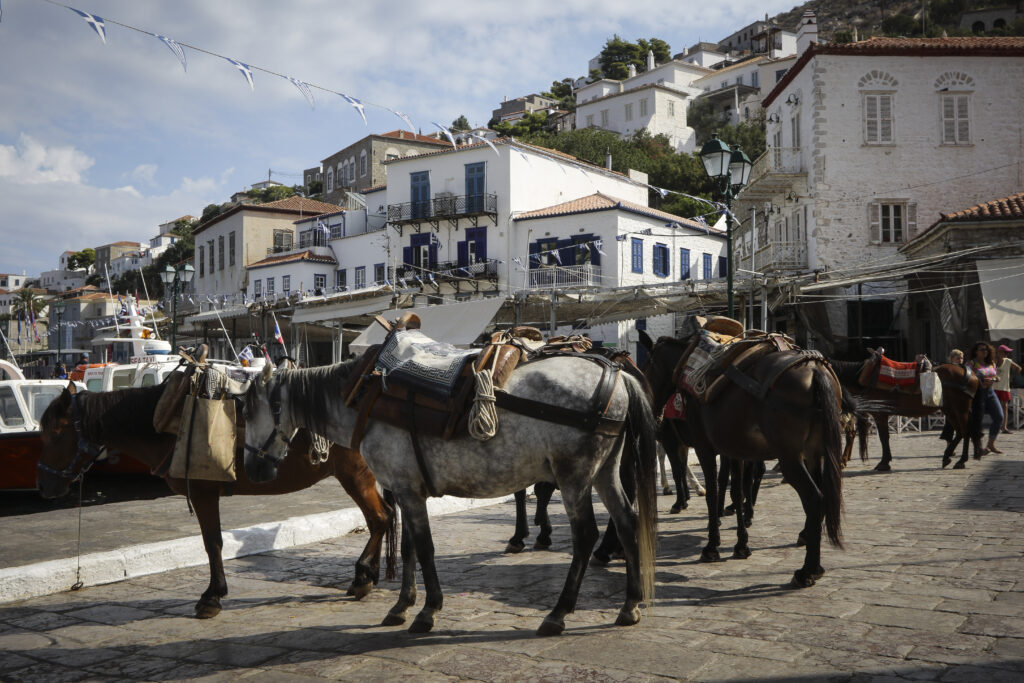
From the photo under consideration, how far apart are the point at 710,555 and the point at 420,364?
122 inches

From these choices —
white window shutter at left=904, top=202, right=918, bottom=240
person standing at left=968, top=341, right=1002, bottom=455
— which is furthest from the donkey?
white window shutter at left=904, top=202, right=918, bottom=240

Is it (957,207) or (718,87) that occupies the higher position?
(718,87)

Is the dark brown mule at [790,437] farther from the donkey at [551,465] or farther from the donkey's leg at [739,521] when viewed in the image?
the donkey at [551,465]

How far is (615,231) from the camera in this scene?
35.5 metres

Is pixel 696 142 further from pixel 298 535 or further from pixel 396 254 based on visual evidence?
pixel 298 535

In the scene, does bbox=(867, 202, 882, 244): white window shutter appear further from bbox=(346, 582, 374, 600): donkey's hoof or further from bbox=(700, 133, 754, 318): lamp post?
bbox=(346, 582, 374, 600): donkey's hoof

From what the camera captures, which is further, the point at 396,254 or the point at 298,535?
the point at 396,254

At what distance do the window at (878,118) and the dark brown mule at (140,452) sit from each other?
1088 inches

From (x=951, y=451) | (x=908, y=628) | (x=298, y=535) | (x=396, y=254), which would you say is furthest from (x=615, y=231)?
(x=908, y=628)

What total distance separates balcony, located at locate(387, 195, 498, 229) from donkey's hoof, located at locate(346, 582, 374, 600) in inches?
1349

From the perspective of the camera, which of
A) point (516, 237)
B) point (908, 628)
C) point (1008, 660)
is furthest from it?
point (516, 237)

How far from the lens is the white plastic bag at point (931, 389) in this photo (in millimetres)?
12273

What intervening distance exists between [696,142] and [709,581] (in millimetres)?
74388

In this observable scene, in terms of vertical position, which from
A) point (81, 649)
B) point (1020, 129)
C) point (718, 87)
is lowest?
point (81, 649)
